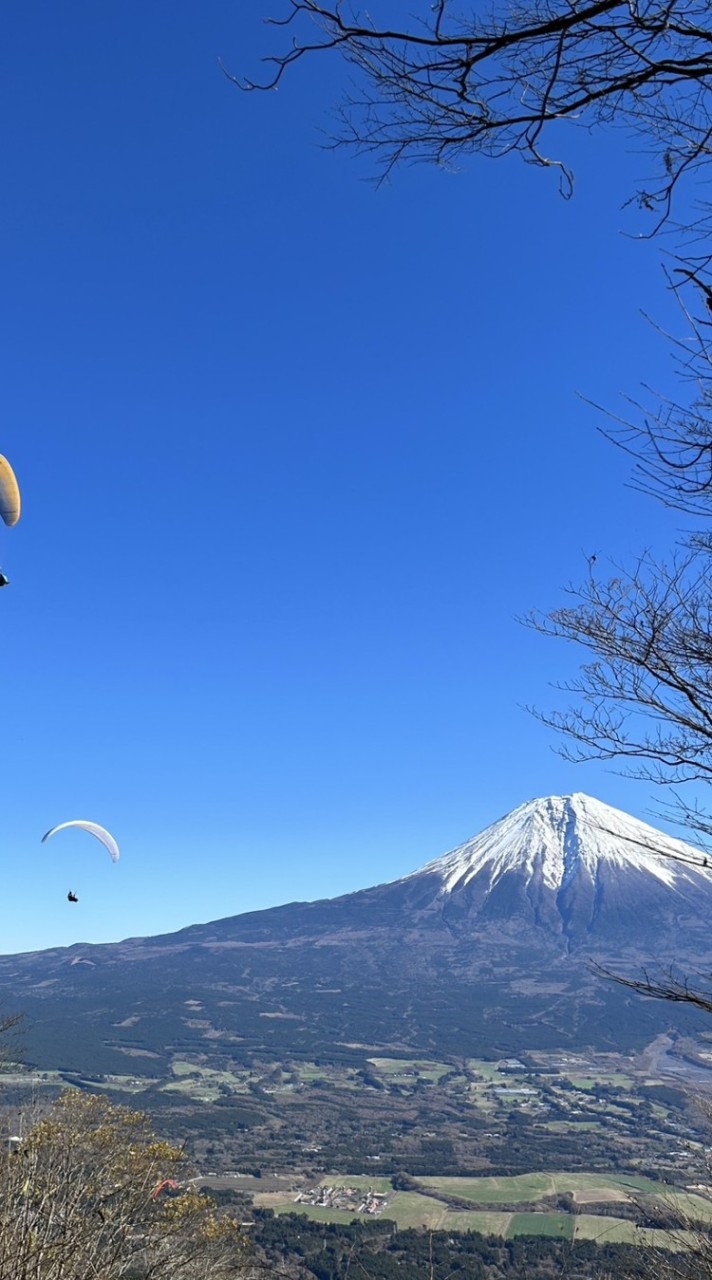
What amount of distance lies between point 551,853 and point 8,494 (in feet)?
567

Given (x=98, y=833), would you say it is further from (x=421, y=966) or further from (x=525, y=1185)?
(x=421, y=966)

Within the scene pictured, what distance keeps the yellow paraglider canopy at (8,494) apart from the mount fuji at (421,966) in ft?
248

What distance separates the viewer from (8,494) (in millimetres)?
13797

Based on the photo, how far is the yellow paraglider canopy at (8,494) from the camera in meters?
13.6

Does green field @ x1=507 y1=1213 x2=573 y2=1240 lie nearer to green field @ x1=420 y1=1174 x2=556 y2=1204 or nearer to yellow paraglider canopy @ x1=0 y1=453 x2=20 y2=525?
green field @ x1=420 y1=1174 x2=556 y2=1204

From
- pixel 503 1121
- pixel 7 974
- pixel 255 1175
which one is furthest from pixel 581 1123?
pixel 7 974

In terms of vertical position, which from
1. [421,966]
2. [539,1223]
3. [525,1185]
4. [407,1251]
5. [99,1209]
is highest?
[99,1209]

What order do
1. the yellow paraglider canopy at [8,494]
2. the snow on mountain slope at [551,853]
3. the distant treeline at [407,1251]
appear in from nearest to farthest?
the yellow paraglider canopy at [8,494], the distant treeline at [407,1251], the snow on mountain slope at [551,853]

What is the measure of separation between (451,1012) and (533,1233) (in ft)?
288

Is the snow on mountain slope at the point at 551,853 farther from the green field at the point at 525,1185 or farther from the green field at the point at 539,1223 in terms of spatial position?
the green field at the point at 539,1223

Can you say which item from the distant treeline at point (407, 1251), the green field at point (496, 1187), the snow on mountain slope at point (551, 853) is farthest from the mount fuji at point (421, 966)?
the distant treeline at point (407, 1251)

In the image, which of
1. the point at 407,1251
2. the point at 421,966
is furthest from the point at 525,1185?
the point at 421,966

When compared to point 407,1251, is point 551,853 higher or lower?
higher

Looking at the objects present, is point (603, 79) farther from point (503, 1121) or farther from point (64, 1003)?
point (64, 1003)
